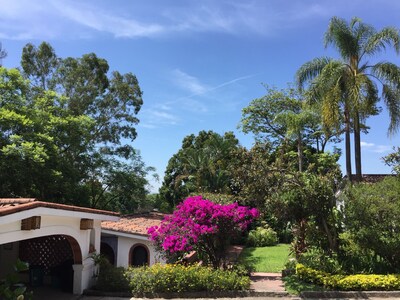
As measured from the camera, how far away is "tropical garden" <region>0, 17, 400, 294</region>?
11.9 m

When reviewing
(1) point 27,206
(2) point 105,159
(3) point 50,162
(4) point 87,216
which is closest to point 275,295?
(4) point 87,216

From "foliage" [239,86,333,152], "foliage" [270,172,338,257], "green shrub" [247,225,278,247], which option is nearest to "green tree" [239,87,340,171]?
"foliage" [239,86,333,152]

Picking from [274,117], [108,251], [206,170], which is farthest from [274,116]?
[108,251]

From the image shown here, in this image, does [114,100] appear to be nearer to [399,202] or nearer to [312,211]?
[312,211]

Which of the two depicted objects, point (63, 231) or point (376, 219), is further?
point (376, 219)

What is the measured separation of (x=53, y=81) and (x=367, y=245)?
2497 centimetres

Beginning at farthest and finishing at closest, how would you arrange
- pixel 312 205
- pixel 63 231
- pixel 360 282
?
pixel 312 205 → pixel 360 282 → pixel 63 231

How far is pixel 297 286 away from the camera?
459 inches

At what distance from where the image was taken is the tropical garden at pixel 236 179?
39.0 ft

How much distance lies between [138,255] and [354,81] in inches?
477

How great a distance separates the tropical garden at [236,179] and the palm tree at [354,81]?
46 millimetres

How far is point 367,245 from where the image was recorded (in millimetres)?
12125

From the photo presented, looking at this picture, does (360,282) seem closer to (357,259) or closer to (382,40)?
(357,259)

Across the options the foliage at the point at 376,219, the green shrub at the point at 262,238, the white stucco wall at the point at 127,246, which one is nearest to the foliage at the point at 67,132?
the white stucco wall at the point at 127,246
